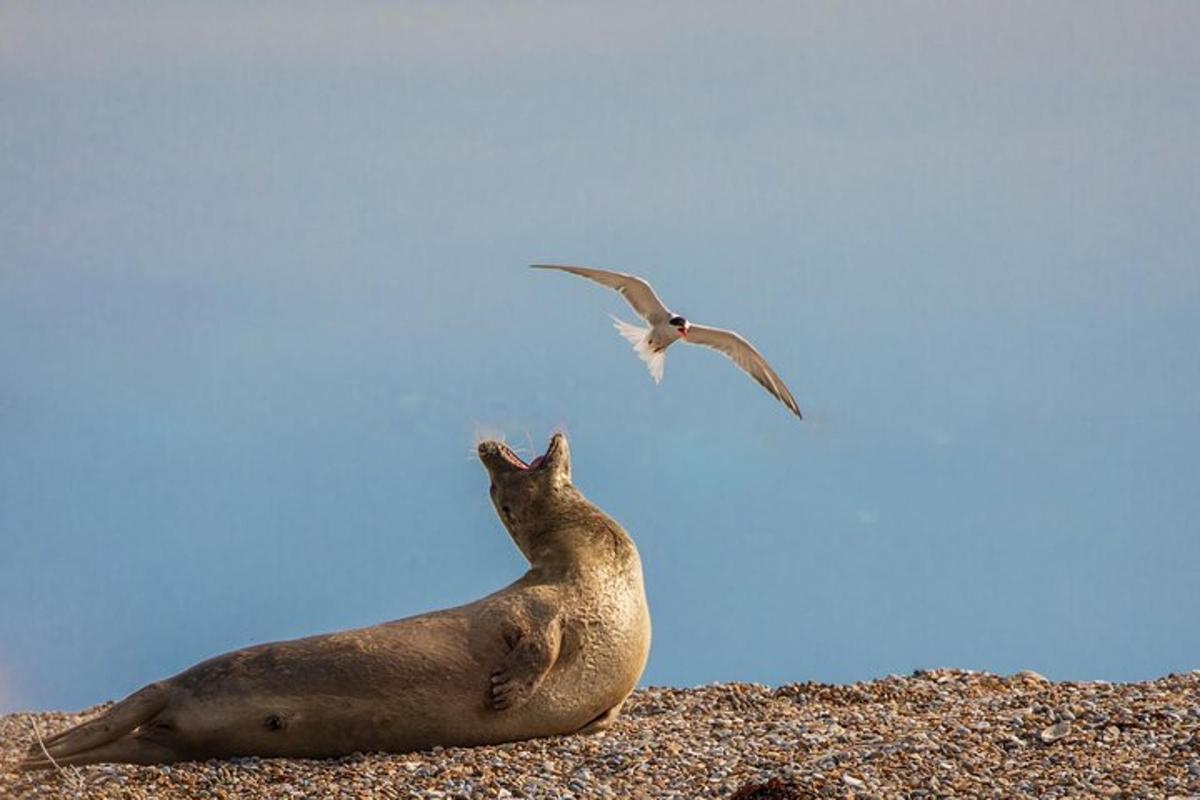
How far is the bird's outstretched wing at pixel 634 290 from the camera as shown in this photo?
1608 cm

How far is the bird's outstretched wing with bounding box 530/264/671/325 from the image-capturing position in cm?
1608

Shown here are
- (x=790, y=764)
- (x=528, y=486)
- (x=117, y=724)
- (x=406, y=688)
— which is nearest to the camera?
(x=790, y=764)

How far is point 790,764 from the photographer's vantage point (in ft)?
35.6

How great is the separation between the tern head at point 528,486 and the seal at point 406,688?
688mm

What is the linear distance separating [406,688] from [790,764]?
2598 mm

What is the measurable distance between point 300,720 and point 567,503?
266cm

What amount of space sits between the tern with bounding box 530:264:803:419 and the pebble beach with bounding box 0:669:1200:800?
→ 13.6 feet

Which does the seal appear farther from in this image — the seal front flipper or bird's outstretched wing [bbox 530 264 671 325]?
bird's outstretched wing [bbox 530 264 671 325]

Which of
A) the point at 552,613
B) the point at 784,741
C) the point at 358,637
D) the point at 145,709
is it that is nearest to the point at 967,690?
the point at 784,741

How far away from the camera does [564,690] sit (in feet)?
39.1

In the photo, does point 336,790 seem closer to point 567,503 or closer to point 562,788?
point 562,788

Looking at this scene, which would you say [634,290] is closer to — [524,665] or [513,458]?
[513,458]

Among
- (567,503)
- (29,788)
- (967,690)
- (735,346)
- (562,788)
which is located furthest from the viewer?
(735,346)

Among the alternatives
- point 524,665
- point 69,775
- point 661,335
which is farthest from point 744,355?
point 69,775
